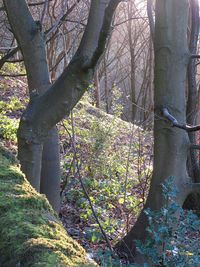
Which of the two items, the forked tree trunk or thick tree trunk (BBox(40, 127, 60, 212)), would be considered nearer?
the forked tree trunk

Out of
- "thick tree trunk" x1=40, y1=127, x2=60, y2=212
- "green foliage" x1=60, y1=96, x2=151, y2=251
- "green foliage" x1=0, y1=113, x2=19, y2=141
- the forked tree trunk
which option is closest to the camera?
the forked tree trunk

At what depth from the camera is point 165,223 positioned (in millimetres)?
1926

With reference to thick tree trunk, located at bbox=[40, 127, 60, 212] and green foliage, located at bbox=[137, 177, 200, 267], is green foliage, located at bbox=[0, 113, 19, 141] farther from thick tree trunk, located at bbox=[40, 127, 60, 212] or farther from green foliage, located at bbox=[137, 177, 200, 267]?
green foliage, located at bbox=[137, 177, 200, 267]

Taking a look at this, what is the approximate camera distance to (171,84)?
12.2 ft

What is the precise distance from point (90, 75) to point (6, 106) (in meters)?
5.78

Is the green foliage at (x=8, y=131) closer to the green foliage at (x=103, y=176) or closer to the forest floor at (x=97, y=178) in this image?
the forest floor at (x=97, y=178)

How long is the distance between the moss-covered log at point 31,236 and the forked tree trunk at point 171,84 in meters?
1.89

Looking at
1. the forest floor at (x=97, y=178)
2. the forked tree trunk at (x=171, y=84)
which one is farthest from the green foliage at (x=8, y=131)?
the forked tree trunk at (x=171, y=84)

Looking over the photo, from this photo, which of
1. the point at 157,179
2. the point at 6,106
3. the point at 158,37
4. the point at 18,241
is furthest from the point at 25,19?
the point at 6,106

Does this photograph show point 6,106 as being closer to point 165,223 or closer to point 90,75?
point 90,75

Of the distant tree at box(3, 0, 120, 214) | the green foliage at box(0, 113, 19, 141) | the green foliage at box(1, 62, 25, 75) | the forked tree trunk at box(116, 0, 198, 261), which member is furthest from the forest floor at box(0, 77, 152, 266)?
the green foliage at box(1, 62, 25, 75)

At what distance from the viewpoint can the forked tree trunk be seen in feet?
12.1

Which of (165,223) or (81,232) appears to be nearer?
(165,223)

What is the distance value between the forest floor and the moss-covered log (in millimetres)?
2303
